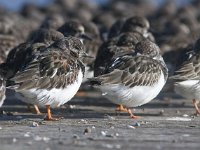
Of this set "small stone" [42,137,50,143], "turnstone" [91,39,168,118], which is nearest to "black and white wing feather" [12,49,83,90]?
"turnstone" [91,39,168,118]

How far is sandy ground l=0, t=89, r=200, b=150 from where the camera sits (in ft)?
30.9

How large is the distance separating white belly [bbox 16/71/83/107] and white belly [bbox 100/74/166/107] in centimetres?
48

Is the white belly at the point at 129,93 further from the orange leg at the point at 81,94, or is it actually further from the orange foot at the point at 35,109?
the orange leg at the point at 81,94

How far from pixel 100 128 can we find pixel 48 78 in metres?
1.09

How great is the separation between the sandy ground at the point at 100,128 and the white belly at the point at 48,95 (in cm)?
31

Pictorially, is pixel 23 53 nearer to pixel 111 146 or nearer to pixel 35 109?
pixel 35 109

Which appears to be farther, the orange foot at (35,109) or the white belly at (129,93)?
the orange foot at (35,109)

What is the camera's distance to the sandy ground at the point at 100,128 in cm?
943

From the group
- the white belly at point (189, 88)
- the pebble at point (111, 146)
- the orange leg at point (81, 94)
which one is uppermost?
the orange leg at point (81, 94)

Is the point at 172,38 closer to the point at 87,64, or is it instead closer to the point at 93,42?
the point at 93,42

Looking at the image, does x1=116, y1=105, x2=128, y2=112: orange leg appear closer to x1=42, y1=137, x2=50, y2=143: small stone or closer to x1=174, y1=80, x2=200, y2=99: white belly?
x1=174, y1=80, x2=200, y2=99: white belly

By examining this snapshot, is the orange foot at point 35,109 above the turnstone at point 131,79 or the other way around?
the other way around

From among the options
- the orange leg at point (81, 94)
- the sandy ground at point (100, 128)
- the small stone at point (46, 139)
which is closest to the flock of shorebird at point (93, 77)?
the sandy ground at point (100, 128)

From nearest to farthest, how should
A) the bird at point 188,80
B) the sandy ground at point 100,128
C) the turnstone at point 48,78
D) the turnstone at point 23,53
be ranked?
1. the sandy ground at point 100,128
2. the turnstone at point 48,78
3. the bird at point 188,80
4. the turnstone at point 23,53
